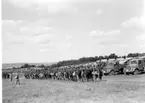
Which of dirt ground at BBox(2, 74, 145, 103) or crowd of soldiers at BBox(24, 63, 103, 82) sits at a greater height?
crowd of soldiers at BBox(24, 63, 103, 82)

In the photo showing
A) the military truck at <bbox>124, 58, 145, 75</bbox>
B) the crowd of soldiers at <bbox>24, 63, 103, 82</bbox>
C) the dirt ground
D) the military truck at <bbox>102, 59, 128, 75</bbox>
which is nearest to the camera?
the dirt ground

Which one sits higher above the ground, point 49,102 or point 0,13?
point 0,13

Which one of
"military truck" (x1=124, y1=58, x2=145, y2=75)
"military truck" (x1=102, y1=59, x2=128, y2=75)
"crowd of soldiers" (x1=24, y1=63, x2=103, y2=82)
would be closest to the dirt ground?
"crowd of soldiers" (x1=24, y1=63, x2=103, y2=82)

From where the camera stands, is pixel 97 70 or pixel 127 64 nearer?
pixel 97 70

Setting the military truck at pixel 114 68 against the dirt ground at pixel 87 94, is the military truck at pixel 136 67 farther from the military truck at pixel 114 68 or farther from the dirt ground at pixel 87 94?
the dirt ground at pixel 87 94

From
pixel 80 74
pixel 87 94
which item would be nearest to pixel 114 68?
pixel 80 74

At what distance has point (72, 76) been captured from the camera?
1146 inches

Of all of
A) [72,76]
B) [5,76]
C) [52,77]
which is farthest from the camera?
[5,76]

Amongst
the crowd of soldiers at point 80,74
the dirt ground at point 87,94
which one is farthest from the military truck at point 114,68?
the dirt ground at point 87,94

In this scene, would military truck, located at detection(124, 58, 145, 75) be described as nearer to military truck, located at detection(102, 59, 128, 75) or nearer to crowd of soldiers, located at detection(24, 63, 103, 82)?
military truck, located at detection(102, 59, 128, 75)

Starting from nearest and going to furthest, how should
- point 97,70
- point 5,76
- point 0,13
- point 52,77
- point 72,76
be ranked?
point 0,13, point 97,70, point 72,76, point 52,77, point 5,76

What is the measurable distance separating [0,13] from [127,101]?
6.96 m

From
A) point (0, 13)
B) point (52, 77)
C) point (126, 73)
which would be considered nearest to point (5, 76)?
point (52, 77)

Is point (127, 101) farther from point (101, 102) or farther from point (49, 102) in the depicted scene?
point (49, 102)
